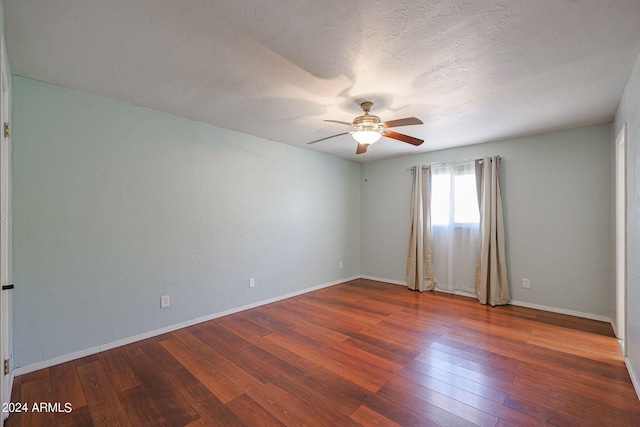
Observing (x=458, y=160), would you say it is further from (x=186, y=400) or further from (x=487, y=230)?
(x=186, y=400)

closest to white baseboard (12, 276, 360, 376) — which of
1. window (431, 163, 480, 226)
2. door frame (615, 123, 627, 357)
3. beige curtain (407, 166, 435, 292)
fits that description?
beige curtain (407, 166, 435, 292)

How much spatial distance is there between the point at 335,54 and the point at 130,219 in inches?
94.2

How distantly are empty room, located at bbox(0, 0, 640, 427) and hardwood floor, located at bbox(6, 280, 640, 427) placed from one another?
0.02m

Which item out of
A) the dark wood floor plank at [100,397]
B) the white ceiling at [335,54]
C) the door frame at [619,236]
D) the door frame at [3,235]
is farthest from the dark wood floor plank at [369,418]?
the door frame at [619,236]

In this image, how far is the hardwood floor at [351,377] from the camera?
1.72 metres

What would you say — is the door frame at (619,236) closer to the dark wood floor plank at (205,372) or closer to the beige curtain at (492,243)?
the beige curtain at (492,243)

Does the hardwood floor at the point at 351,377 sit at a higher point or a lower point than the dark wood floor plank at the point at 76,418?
higher

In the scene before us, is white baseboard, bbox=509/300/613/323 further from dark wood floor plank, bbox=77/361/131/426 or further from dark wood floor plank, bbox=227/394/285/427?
dark wood floor plank, bbox=77/361/131/426

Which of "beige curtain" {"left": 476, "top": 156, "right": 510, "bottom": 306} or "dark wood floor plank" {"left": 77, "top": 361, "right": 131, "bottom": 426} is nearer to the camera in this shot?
"dark wood floor plank" {"left": 77, "top": 361, "right": 131, "bottom": 426}

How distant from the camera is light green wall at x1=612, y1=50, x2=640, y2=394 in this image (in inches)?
75.2

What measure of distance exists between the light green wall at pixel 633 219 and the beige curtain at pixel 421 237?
246 centimetres

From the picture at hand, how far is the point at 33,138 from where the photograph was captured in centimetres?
223

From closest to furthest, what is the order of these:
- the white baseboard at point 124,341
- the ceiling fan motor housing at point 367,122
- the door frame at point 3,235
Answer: the door frame at point 3,235
the white baseboard at point 124,341
the ceiling fan motor housing at point 367,122

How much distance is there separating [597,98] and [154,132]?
4.26 m
